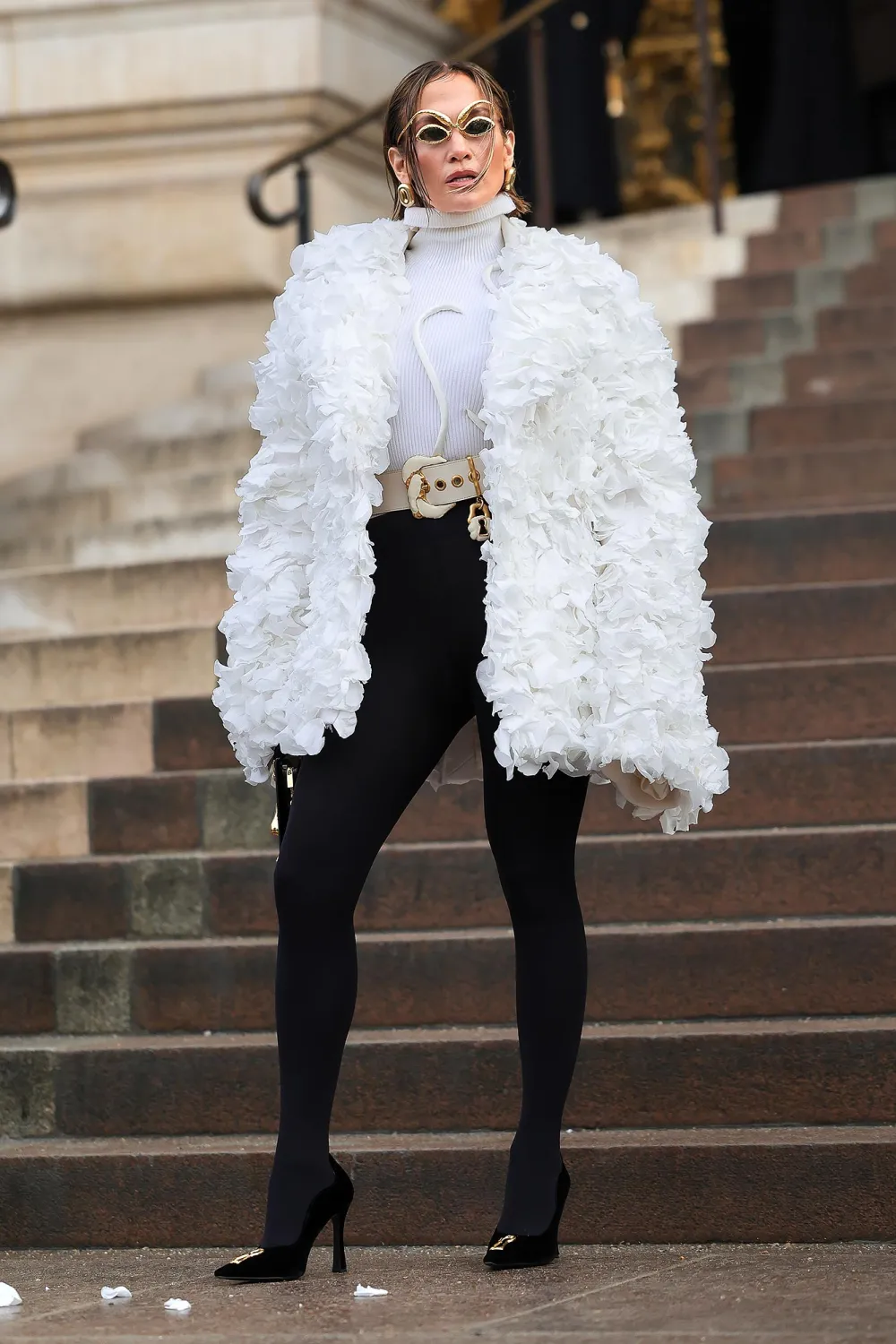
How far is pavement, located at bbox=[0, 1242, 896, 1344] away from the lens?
3.26m

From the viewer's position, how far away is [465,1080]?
4.57 metres

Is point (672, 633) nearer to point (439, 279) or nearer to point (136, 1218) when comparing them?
point (439, 279)

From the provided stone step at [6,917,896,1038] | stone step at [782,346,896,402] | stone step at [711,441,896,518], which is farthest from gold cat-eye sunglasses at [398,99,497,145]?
stone step at [782,346,896,402]

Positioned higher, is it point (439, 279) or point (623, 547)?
point (439, 279)

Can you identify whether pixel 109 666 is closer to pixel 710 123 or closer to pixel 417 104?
pixel 417 104

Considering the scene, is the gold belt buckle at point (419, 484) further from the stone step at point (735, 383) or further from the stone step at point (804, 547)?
the stone step at point (735, 383)

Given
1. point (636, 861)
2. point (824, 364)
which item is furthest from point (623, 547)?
point (824, 364)

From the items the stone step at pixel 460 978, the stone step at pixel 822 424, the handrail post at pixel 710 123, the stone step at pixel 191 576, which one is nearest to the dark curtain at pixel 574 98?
the handrail post at pixel 710 123

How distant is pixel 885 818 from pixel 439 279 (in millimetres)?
1958

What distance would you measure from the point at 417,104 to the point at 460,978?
1.88m

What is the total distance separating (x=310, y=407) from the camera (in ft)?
12.3

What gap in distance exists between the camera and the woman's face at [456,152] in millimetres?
3791

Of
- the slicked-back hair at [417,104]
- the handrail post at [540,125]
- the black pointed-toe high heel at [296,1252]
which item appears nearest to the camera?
the black pointed-toe high heel at [296,1252]

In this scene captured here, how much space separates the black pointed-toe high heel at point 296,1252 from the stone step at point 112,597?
305 centimetres
